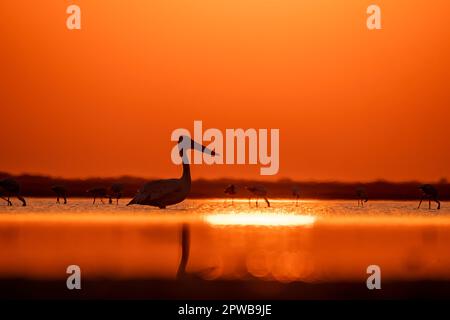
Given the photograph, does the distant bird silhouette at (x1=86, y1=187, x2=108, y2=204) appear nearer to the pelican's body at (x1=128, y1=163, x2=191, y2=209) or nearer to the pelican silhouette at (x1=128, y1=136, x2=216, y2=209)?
the pelican silhouette at (x1=128, y1=136, x2=216, y2=209)

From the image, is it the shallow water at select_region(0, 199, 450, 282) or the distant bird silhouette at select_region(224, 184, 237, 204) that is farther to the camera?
the distant bird silhouette at select_region(224, 184, 237, 204)

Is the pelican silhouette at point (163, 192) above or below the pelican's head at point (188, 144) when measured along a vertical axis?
below

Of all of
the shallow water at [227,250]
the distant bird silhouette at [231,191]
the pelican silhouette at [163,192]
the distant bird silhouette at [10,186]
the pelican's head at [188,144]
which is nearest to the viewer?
the shallow water at [227,250]

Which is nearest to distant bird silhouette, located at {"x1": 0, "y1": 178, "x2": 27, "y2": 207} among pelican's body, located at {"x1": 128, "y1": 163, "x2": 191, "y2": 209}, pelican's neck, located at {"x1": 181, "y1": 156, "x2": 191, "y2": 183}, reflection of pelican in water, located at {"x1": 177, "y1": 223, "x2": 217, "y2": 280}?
pelican's body, located at {"x1": 128, "y1": 163, "x2": 191, "y2": 209}

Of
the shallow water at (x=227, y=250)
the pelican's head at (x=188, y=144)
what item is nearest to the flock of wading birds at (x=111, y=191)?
the pelican's head at (x=188, y=144)

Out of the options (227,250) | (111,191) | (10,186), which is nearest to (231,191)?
(111,191)

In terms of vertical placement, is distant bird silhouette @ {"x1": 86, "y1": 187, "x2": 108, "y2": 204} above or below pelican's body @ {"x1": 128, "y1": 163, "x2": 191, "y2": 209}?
below

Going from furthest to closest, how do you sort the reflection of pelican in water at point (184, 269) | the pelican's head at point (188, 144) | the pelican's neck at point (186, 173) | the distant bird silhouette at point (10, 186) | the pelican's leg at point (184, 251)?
the pelican's head at point (188, 144)
the distant bird silhouette at point (10, 186)
the pelican's neck at point (186, 173)
the pelican's leg at point (184, 251)
the reflection of pelican in water at point (184, 269)

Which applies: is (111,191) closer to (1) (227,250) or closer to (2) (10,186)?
(2) (10,186)

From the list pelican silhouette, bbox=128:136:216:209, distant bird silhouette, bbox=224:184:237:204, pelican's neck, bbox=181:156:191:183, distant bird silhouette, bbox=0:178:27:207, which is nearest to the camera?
pelican silhouette, bbox=128:136:216:209

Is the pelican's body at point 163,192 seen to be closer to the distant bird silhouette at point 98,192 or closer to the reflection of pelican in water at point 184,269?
the distant bird silhouette at point 98,192

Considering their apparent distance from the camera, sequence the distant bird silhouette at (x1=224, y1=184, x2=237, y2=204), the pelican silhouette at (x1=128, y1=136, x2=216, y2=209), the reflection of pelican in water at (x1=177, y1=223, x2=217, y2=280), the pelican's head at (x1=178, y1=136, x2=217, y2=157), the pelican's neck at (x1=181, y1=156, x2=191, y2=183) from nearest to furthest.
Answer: the reflection of pelican in water at (x1=177, y1=223, x2=217, y2=280)
the pelican silhouette at (x1=128, y1=136, x2=216, y2=209)
the pelican's neck at (x1=181, y1=156, x2=191, y2=183)
the pelican's head at (x1=178, y1=136, x2=217, y2=157)
the distant bird silhouette at (x1=224, y1=184, x2=237, y2=204)
